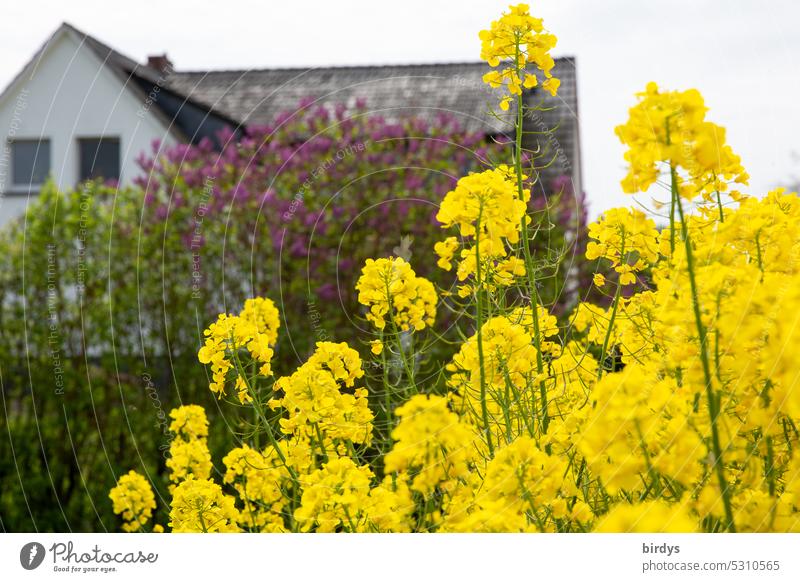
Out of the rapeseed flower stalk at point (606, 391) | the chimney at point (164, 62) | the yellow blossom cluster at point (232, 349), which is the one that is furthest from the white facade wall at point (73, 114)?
the rapeseed flower stalk at point (606, 391)

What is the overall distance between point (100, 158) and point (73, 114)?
168 cm

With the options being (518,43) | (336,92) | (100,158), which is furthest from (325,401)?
(100,158)

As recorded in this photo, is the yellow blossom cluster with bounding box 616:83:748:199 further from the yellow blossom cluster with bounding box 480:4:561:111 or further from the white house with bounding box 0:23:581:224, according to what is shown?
the white house with bounding box 0:23:581:224

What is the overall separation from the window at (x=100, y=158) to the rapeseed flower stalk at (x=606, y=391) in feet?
11.7

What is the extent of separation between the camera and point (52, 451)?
3742 millimetres

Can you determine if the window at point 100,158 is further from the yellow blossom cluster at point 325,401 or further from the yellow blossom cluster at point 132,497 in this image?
the yellow blossom cluster at point 325,401

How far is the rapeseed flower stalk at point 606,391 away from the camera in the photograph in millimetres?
1040

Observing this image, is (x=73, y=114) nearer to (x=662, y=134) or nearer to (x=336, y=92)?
(x=336, y=92)

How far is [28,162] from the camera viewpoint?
5.69 m

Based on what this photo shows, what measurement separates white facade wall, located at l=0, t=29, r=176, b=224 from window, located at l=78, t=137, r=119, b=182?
0.26 ft

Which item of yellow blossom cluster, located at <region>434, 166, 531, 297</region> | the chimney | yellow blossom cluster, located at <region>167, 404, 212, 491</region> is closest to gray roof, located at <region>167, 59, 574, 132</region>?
the chimney

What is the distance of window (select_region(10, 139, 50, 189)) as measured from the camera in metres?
4.38
